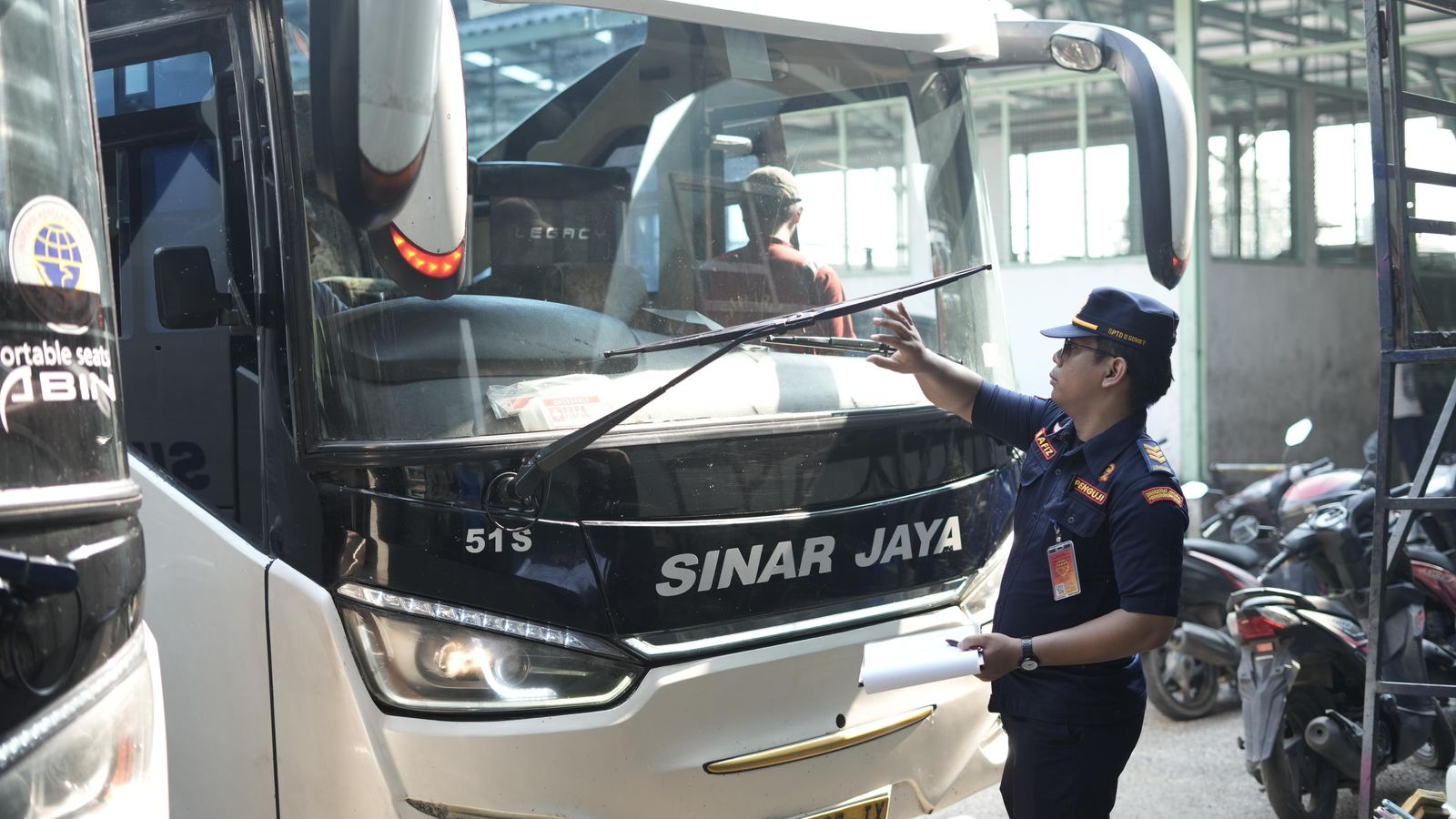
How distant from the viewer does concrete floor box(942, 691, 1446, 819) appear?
16.5ft

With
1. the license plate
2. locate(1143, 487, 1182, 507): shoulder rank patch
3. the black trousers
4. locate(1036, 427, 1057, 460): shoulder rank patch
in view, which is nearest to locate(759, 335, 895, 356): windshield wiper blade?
locate(1036, 427, 1057, 460): shoulder rank patch

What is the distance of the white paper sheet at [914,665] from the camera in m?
2.61

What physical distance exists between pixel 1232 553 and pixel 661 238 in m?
4.06

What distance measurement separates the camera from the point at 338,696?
2.71m

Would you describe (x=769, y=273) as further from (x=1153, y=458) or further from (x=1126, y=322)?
(x=1153, y=458)

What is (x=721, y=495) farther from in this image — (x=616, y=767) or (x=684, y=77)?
(x=684, y=77)

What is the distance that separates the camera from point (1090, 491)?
9.16 feet

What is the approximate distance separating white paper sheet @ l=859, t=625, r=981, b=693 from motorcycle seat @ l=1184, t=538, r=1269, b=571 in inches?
155

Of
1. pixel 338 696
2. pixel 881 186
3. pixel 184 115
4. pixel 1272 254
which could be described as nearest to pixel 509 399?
pixel 338 696

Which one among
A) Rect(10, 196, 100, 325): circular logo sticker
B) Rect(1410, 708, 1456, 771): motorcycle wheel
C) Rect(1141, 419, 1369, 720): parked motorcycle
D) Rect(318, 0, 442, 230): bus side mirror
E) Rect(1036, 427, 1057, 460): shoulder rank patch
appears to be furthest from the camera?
Rect(1141, 419, 1369, 720): parked motorcycle

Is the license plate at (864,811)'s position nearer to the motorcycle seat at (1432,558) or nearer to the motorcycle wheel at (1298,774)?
the motorcycle wheel at (1298,774)

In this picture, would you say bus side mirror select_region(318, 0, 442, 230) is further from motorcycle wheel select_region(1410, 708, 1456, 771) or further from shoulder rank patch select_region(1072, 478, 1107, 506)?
motorcycle wheel select_region(1410, 708, 1456, 771)

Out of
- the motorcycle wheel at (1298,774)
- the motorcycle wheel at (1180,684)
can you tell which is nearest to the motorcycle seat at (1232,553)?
the motorcycle wheel at (1180,684)

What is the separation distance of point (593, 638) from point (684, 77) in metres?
1.50
